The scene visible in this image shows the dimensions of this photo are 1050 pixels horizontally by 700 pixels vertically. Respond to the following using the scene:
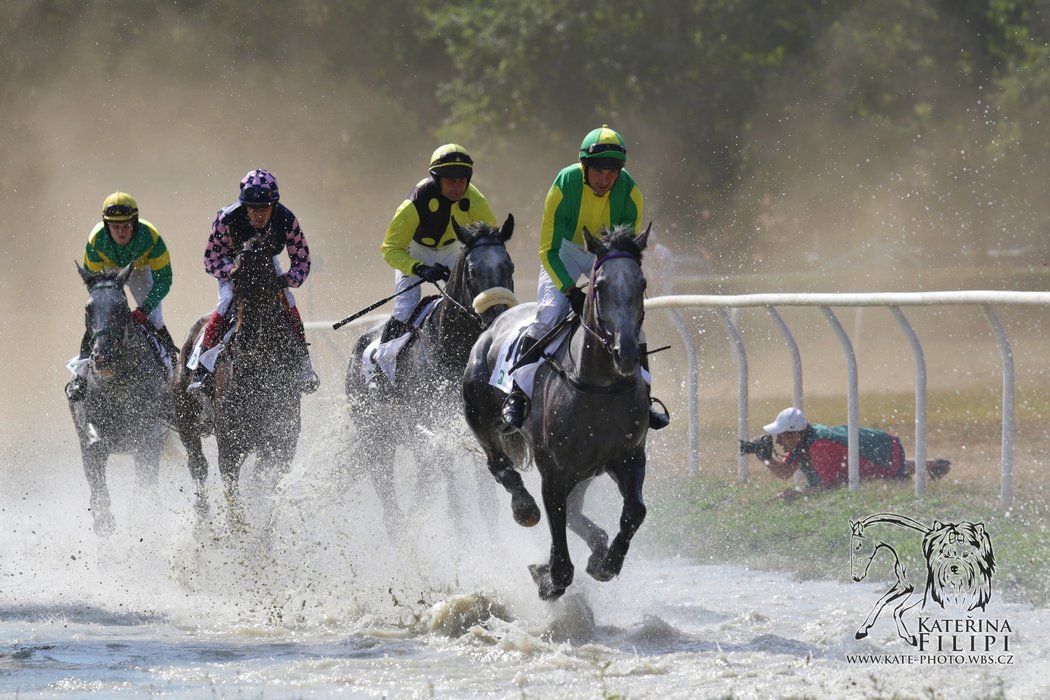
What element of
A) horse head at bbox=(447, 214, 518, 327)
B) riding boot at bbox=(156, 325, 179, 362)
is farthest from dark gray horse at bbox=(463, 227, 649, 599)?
riding boot at bbox=(156, 325, 179, 362)

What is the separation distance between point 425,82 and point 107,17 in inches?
387

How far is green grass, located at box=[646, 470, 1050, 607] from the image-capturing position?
8.79 metres

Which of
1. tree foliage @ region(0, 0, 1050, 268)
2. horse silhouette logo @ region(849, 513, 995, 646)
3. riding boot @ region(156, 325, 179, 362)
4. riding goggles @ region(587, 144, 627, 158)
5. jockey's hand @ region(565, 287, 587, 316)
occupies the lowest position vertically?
horse silhouette logo @ region(849, 513, 995, 646)

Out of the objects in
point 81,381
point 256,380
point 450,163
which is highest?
point 450,163

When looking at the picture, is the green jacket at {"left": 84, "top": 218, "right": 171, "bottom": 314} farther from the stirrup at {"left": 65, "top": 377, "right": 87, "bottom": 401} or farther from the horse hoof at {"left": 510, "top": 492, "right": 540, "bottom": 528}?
the horse hoof at {"left": 510, "top": 492, "right": 540, "bottom": 528}

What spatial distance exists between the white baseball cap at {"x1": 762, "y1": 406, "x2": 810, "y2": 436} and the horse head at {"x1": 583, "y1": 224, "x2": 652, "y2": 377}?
11.6 feet

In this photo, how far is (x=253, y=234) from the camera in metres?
11.3

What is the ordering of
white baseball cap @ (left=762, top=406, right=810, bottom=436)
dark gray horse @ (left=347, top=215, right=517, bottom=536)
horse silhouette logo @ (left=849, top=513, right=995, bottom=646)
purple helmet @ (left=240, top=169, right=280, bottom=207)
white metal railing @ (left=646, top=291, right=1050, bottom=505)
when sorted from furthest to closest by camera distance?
1. white baseball cap @ (left=762, top=406, right=810, bottom=436)
2. purple helmet @ (left=240, top=169, right=280, bottom=207)
3. dark gray horse @ (left=347, top=215, right=517, bottom=536)
4. white metal railing @ (left=646, top=291, right=1050, bottom=505)
5. horse silhouette logo @ (left=849, top=513, right=995, bottom=646)

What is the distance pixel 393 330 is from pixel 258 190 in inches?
55.0

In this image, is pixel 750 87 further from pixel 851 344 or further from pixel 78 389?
pixel 78 389

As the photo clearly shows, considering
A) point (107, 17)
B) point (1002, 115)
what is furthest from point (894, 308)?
point (107, 17)

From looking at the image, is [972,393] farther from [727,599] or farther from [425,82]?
[425,82]

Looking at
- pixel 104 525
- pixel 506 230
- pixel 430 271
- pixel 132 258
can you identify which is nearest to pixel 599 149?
pixel 506 230

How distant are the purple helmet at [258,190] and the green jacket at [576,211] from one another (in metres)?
2.59
